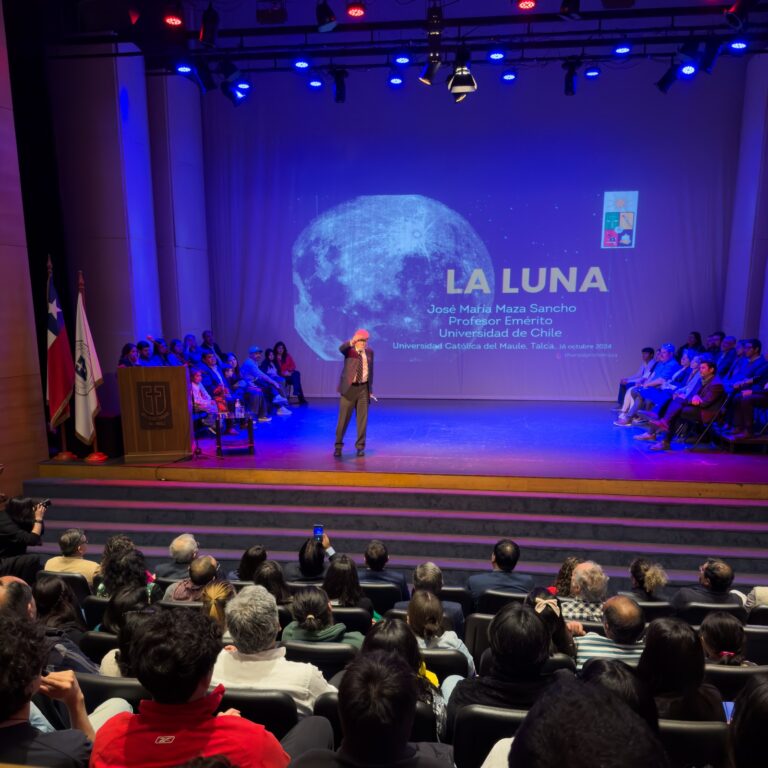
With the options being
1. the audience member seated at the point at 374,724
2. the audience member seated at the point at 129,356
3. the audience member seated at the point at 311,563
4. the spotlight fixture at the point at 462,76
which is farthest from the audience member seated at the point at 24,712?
the spotlight fixture at the point at 462,76

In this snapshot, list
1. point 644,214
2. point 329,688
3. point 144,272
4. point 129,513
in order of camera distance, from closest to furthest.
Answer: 1. point 329,688
2. point 129,513
3. point 144,272
4. point 644,214

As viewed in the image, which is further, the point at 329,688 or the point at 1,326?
the point at 1,326

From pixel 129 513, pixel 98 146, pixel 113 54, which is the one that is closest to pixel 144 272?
pixel 98 146

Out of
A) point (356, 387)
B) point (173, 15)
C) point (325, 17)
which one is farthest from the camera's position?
point (173, 15)

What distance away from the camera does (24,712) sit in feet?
5.38

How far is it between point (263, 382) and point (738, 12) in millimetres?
7237

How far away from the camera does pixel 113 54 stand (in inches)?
327

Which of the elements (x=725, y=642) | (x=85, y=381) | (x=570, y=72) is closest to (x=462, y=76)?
(x=570, y=72)

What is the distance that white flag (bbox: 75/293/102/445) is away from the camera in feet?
22.6

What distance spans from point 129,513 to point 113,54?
5.72 meters

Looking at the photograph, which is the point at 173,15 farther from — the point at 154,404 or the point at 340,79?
the point at 154,404

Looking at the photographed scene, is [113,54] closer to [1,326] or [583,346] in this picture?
[1,326]

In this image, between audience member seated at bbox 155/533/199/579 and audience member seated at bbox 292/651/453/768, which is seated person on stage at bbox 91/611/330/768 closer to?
audience member seated at bbox 292/651/453/768

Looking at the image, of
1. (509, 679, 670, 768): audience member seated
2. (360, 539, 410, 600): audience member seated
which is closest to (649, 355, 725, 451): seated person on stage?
(360, 539, 410, 600): audience member seated
